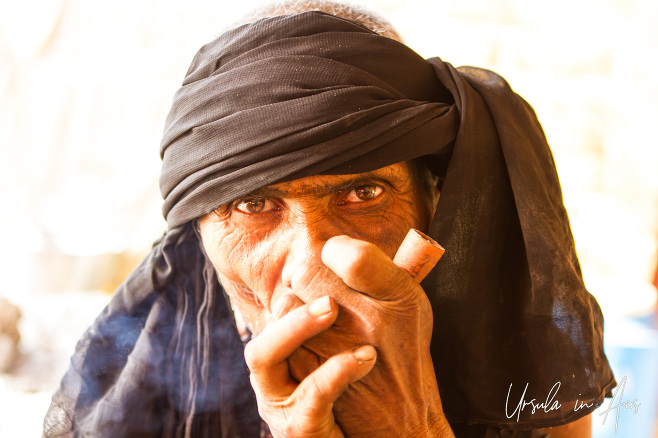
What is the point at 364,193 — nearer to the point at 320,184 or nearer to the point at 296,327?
the point at 320,184

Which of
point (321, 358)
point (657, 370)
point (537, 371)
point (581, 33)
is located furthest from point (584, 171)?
point (321, 358)

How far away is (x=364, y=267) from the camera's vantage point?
0.81 m

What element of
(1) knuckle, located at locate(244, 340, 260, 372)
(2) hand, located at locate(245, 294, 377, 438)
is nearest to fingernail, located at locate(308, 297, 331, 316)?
(2) hand, located at locate(245, 294, 377, 438)

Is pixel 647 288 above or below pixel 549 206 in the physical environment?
below

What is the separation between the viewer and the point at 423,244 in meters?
0.87

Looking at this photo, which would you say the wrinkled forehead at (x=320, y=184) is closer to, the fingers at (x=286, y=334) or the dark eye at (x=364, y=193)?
the dark eye at (x=364, y=193)

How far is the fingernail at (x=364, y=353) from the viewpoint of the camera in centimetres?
84

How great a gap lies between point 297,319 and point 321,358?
115 mm

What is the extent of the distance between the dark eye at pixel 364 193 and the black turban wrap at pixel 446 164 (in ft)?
0.34

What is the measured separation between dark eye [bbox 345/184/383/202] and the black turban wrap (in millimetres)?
102

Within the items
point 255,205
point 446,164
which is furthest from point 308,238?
point 446,164

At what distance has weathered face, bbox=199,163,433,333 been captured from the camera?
3.67ft

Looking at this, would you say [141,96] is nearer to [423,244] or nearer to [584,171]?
[423,244]

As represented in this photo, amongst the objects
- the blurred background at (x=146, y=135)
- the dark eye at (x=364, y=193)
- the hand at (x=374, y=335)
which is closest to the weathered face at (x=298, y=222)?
the dark eye at (x=364, y=193)
